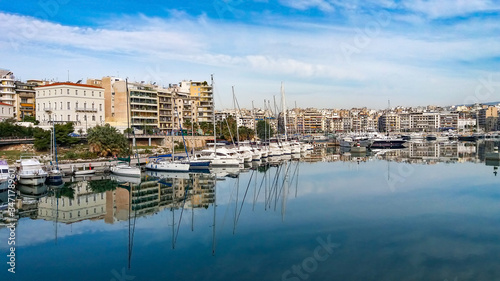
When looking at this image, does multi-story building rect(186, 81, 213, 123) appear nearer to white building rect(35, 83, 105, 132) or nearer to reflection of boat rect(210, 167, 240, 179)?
white building rect(35, 83, 105, 132)

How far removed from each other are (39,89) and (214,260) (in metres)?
53.3

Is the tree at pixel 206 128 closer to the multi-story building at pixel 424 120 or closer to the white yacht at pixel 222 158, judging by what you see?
the white yacht at pixel 222 158

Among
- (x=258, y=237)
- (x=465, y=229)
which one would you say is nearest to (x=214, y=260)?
(x=258, y=237)

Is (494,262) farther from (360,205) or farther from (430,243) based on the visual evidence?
(360,205)

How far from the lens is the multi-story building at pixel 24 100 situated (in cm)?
6644

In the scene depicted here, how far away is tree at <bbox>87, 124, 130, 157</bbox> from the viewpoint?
4347 centimetres

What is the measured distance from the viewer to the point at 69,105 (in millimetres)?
57625

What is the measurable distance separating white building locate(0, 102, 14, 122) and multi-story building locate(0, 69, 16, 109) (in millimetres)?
2587

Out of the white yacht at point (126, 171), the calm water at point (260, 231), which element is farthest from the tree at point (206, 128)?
the calm water at point (260, 231)

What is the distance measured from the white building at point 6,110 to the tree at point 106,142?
2334cm

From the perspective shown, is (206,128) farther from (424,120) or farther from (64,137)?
(424,120)

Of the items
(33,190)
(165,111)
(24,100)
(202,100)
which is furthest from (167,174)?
(202,100)

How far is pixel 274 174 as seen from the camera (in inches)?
1577

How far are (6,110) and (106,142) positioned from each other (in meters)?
26.9
